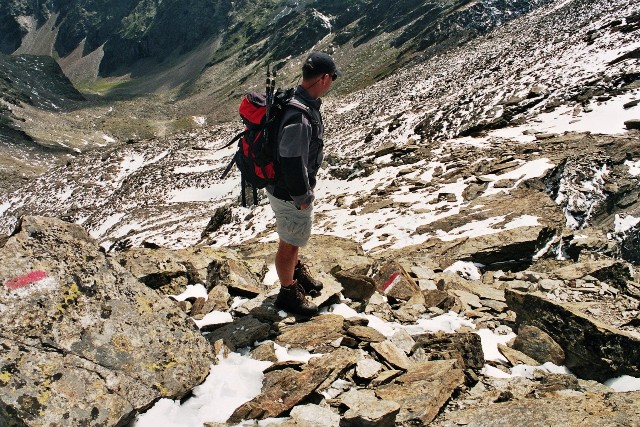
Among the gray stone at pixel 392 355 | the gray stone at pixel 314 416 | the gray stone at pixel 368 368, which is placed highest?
the gray stone at pixel 314 416

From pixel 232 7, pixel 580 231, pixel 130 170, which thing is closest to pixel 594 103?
pixel 580 231

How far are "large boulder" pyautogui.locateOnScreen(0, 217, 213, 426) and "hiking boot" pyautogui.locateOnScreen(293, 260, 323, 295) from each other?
6.24 ft

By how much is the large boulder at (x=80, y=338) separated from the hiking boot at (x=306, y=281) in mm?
1903

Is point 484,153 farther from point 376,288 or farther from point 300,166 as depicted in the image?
point 300,166

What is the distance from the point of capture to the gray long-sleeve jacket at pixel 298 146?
478cm

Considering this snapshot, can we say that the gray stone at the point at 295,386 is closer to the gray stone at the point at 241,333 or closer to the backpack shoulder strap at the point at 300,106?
the gray stone at the point at 241,333

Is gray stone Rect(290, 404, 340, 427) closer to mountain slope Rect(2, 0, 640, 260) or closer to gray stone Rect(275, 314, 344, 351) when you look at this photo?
gray stone Rect(275, 314, 344, 351)

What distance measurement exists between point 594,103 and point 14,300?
2176cm

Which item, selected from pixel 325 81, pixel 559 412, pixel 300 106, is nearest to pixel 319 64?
pixel 325 81

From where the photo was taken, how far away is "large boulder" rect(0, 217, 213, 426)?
340 cm

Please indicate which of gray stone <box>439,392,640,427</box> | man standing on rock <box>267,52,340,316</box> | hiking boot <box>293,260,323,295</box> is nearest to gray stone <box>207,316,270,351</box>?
man standing on rock <box>267,52,340,316</box>

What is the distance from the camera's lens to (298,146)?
4789 millimetres

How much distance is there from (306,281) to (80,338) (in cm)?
313

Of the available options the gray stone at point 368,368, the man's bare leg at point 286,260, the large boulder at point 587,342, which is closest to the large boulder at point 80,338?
the man's bare leg at point 286,260
